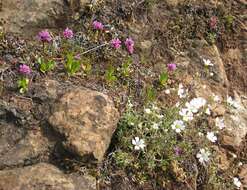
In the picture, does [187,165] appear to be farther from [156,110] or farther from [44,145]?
[44,145]

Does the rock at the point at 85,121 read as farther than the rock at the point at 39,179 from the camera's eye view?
Yes

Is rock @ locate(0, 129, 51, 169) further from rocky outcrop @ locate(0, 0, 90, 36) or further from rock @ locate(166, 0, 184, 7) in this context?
rock @ locate(166, 0, 184, 7)

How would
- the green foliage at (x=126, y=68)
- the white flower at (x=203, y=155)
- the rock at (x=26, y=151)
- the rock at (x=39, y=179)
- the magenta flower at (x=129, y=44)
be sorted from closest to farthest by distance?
the rock at (x=39, y=179) → the rock at (x=26, y=151) → the white flower at (x=203, y=155) → the green foliage at (x=126, y=68) → the magenta flower at (x=129, y=44)

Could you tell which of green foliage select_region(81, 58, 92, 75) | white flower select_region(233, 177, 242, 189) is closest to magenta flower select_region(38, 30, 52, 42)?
green foliage select_region(81, 58, 92, 75)

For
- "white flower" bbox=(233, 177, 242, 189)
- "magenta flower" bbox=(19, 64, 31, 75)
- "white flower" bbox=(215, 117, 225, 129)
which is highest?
"magenta flower" bbox=(19, 64, 31, 75)

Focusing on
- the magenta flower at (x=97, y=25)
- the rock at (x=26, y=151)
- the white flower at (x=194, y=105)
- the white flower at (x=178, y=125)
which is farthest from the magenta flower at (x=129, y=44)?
the rock at (x=26, y=151)

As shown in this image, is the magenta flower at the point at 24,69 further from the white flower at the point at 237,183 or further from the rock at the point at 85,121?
the white flower at the point at 237,183

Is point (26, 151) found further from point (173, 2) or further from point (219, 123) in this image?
point (173, 2)
